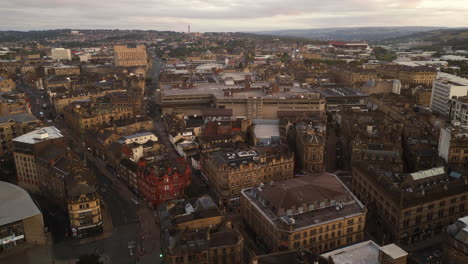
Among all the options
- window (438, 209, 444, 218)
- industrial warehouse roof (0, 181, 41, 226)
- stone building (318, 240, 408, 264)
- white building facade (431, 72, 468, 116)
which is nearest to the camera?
stone building (318, 240, 408, 264)

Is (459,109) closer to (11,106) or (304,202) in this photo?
(304,202)

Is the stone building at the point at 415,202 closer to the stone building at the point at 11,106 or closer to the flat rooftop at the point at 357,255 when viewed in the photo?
the flat rooftop at the point at 357,255

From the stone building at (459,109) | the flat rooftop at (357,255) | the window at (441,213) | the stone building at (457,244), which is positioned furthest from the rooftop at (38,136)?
the stone building at (459,109)

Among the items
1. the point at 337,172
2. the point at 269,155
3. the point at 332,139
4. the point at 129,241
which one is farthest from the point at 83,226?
the point at 332,139

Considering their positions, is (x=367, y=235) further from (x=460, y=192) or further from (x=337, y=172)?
(x=337, y=172)

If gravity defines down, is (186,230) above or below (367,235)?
above

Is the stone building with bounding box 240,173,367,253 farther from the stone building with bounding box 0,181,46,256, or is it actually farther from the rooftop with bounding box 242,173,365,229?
the stone building with bounding box 0,181,46,256

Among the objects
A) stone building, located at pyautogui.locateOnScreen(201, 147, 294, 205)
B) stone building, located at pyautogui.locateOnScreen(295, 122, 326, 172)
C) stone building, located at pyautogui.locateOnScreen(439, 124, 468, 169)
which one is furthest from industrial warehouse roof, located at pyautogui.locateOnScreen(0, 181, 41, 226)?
stone building, located at pyautogui.locateOnScreen(439, 124, 468, 169)

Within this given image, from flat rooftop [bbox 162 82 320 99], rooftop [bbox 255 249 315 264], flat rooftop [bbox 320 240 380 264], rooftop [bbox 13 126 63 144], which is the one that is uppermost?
rooftop [bbox 13 126 63 144]
